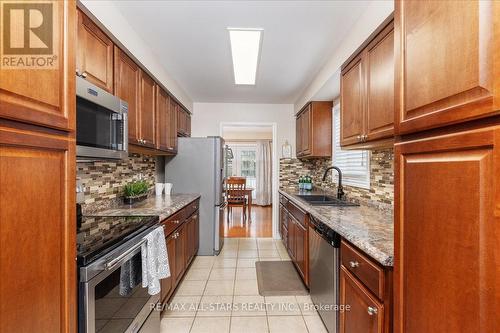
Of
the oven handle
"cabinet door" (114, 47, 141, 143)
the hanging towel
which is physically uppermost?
"cabinet door" (114, 47, 141, 143)

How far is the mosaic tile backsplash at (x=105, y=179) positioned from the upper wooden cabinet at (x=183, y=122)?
0.85 metres

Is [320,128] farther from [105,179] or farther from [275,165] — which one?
[105,179]

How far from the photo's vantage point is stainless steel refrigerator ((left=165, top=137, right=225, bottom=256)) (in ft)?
11.8

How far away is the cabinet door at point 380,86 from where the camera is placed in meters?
1.53

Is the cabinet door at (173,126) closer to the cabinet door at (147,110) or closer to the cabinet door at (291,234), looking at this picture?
the cabinet door at (147,110)

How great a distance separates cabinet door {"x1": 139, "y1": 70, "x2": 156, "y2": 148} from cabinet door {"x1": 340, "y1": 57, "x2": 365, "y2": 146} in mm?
1821

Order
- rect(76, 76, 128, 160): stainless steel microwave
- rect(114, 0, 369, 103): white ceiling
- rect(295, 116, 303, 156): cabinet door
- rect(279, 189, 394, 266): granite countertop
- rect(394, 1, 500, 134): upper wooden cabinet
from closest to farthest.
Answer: rect(394, 1, 500, 134): upper wooden cabinet → rect(279, 189, 394, 266): granite countertop → rect(76, 76, 128, 160): stainless steel microwave → rect(114, 0, 369, 103): white ceiling → rect(295, 116, 303, 156): cabinet door

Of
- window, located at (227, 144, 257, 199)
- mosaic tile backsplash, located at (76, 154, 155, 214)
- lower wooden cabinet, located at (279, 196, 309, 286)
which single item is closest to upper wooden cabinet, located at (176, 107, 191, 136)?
mosaic tile backsplash, located at (76, 154, 155, 214)

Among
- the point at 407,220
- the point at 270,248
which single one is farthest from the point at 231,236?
the point at 407,220

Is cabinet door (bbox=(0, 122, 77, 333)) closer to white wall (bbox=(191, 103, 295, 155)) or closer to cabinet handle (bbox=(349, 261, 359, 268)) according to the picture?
cabinet handle (bbox=(349, 261, 359, 268))

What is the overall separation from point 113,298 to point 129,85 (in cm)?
160

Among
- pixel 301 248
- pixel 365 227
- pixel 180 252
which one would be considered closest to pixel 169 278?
pixel 180 252

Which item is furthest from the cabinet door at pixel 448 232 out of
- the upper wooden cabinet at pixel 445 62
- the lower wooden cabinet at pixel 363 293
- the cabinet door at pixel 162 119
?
the cabinet door at pixel 162 119

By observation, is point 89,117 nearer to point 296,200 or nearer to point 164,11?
point 164,11
